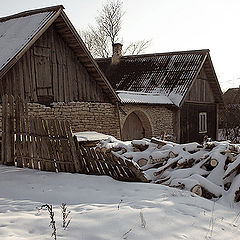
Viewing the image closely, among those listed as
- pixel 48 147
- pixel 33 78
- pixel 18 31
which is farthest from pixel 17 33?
pixel 48 147

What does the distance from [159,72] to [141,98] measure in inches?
187

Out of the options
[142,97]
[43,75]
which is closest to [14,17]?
[43,75]

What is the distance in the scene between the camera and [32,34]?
10.1 metres

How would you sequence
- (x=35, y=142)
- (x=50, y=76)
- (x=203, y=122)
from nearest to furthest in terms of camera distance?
(x=35, y=142)
(x=50, y=76)
(x=203, y=122)

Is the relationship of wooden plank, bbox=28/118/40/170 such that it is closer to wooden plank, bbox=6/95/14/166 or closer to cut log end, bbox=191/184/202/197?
wooden plank, bbox=6/95/14/166

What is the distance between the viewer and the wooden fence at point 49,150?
21.0 feet

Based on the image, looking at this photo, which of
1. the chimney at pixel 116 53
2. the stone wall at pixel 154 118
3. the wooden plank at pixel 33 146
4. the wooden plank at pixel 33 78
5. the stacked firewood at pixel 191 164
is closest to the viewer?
the stacked firewood at pixel 191 164

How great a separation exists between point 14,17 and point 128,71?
10.2 metres

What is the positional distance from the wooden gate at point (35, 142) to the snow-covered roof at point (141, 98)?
755cm

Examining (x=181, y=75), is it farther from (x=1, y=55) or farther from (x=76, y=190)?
(x=76, y=190)

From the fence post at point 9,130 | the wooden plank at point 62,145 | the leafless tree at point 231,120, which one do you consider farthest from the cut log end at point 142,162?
the leafless tree at point 231,120

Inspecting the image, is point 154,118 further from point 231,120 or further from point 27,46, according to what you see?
point 231,120

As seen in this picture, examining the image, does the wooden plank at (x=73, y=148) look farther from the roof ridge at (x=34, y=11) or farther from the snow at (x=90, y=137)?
the roof ridge at (x=34, y=11)

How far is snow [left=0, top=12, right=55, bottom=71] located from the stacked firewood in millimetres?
3919
